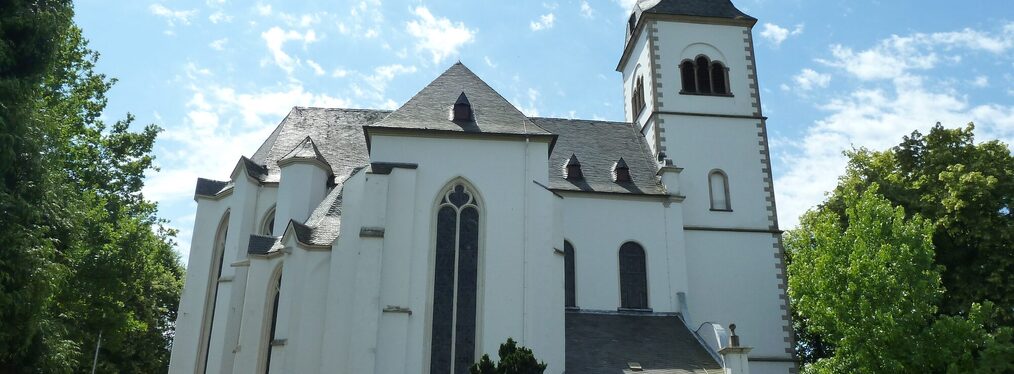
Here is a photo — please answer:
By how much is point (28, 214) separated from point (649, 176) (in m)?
17.2

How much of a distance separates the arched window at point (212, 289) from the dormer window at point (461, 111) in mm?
7368

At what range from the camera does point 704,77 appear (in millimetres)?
28016

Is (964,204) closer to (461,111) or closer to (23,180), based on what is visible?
(461,111)

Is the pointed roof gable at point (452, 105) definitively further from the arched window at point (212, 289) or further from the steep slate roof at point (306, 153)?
the arched window at point (212, 289)

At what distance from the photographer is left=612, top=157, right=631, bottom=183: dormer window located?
79.9 ft

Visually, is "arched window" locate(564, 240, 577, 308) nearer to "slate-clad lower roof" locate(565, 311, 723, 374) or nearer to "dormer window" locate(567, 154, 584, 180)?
"slate-clad lower roof" locate(565, 311, 723, 374)

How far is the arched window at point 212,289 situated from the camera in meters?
20.8

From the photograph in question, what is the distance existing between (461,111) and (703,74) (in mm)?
11878

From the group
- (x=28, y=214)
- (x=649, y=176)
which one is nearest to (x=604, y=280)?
(x=649, y=176)

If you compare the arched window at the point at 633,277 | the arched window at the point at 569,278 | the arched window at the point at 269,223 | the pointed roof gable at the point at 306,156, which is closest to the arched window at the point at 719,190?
the arched window at the point at 633,277

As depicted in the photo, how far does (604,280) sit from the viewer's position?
74.5ft

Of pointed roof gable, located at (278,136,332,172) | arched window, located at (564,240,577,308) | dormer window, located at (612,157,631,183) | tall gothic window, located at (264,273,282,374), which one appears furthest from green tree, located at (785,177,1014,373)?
tall gothic window, located at (264,273,282,374)

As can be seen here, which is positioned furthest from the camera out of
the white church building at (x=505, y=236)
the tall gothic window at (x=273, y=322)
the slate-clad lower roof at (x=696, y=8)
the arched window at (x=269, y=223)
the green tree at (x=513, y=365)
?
the slate-clad lower roof at (x=696, y=8)

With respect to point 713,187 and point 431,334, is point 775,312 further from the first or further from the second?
point 431,334
